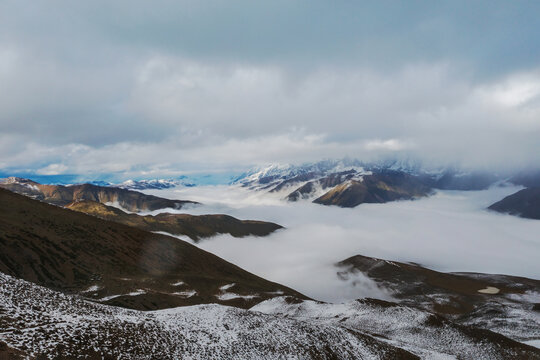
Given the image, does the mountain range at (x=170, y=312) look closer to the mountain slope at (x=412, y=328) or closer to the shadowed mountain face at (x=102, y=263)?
Answer: the mountain slope at (x=412, y=328)

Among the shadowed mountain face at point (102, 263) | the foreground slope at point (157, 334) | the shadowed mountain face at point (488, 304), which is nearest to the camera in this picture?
the foreground slope at point (157, 334)

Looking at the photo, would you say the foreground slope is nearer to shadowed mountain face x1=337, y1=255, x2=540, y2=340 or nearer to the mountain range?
the mountain range

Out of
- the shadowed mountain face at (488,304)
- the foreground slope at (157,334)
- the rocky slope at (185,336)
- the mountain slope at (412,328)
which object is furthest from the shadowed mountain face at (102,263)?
the shadowed mountain face at (488,304)

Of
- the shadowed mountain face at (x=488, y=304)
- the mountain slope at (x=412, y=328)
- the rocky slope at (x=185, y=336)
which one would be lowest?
the shadowed mountain face at (x=488, y=304)

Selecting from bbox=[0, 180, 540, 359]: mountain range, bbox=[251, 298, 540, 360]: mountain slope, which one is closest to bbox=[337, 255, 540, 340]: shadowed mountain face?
bbox=[0, 180, 540, 359]: mountain range

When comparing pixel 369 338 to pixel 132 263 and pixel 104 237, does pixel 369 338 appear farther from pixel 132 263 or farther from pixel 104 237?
pixel 104 237

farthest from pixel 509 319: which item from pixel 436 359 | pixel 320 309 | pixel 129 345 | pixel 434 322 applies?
pixel 129 345

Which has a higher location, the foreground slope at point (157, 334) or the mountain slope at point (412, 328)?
the foreground slope at point (157, 334)
